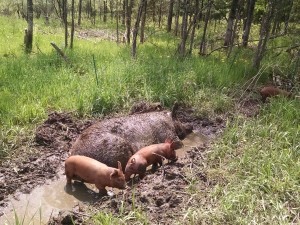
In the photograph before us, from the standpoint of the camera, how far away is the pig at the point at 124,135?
4596mm

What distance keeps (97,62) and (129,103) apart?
8.53 ft

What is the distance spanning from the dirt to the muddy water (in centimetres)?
10

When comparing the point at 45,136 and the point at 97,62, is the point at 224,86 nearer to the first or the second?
the point at 97,62

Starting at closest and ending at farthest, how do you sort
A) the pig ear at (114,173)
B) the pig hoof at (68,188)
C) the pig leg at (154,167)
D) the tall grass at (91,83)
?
the pig ear at (114,173) < the pig hoof at (68,188) < the pig leg at (154,167) < the tall grass at (91,83)

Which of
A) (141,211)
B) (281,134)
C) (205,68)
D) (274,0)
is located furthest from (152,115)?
(274,0)

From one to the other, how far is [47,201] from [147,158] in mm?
1337

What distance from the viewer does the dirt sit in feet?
11.9

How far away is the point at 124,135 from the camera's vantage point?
4992 millimetres

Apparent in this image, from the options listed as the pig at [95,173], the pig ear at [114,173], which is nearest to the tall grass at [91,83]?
the pig at [95,173]

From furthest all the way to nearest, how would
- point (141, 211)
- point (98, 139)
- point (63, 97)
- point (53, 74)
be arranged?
point (53, 74)
point (63, 97)
point (98, 139)
point (141, 211)

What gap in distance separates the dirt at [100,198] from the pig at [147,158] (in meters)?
0.12

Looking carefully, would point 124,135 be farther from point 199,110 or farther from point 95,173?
point 199,110

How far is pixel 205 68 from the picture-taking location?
844cm

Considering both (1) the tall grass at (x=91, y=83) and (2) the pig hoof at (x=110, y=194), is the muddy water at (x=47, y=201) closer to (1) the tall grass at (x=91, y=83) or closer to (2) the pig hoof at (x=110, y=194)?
(2) the pig hoof at (x=110, y=194)
